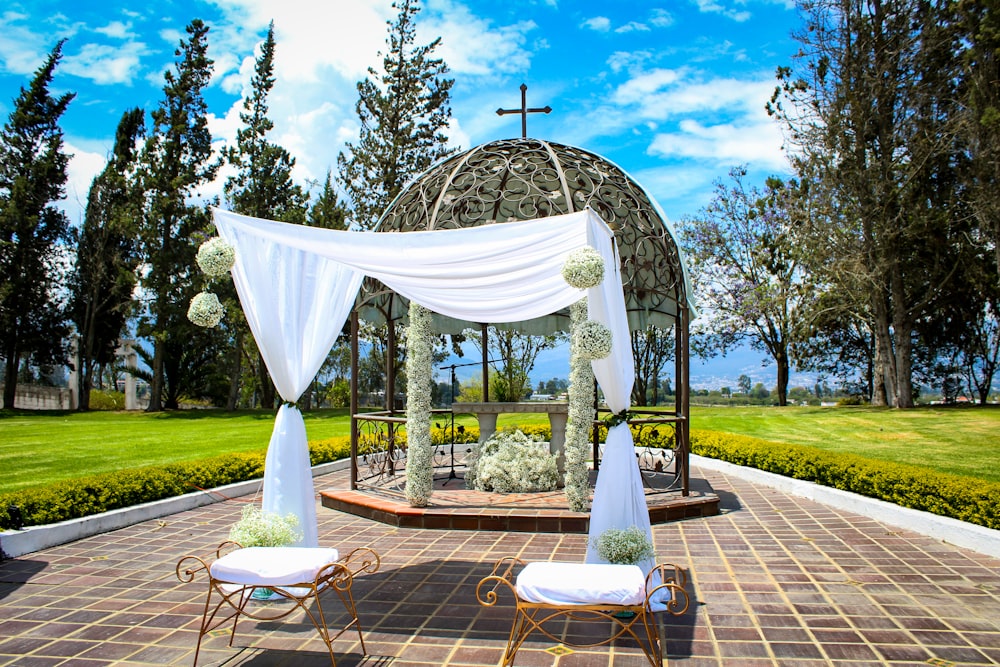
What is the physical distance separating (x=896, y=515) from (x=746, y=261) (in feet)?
66.9

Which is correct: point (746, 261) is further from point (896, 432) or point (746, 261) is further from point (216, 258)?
point (216, 258)

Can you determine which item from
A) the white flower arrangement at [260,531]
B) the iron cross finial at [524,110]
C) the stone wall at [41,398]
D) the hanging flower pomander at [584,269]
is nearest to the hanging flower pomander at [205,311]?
the white flower arrangement at [260,531]

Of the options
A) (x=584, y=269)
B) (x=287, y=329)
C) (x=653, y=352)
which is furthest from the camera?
(x=653, y=352)

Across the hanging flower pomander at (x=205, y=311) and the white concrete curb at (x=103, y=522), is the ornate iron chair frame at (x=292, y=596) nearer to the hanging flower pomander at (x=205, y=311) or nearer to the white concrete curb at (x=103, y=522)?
the white concrete curb at (x=103, y=522)

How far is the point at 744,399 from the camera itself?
33469 millimetres

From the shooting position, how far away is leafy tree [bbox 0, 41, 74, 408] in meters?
26.0

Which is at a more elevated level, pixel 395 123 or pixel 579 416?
pixel 395 123

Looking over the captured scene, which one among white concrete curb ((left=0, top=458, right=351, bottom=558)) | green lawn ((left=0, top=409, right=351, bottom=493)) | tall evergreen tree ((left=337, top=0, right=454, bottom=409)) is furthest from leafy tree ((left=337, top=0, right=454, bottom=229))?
white concrete curb ((left=0, top=458, right=351, bottom=558))

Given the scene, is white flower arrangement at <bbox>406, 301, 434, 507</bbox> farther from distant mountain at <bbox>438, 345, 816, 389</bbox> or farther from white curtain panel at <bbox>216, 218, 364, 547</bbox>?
distant mountain at <bbox>438, 345, 816, 389</bbox>

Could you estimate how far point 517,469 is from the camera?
8.67 m

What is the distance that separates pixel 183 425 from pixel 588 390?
651 inches

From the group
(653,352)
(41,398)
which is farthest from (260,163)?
(653,352)

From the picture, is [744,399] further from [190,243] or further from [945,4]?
[190,243]

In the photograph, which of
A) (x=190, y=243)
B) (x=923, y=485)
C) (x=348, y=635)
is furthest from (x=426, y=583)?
(x=190, y=243)
